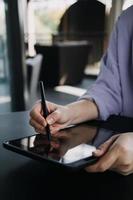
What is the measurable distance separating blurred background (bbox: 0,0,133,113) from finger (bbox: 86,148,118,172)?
8.21ft

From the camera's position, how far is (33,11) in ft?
12.6

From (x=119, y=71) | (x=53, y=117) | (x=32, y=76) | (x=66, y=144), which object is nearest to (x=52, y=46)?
(x=32, y=76)

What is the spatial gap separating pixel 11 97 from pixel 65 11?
213 centimetres

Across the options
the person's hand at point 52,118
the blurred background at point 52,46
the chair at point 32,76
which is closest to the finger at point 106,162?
the person's hand at point 52,118

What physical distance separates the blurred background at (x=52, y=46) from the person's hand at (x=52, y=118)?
7.24 ft

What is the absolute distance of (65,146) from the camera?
58cm

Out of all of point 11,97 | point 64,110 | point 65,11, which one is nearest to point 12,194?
point 64,110

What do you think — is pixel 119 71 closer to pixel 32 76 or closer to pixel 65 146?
pixel 65 146

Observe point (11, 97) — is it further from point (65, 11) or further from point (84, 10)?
point (84, 10)

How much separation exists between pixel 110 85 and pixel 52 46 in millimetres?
3733

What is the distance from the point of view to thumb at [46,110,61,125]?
0.73 metres

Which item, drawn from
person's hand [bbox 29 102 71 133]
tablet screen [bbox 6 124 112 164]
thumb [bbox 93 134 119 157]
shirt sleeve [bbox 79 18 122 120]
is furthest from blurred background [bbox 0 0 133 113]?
thumb [bbox 93 134 119 157]

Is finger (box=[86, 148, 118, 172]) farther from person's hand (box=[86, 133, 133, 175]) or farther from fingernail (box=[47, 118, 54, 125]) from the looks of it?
fingernail (box=[47, 118, 54, 125])

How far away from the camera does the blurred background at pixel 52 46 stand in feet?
10.3
